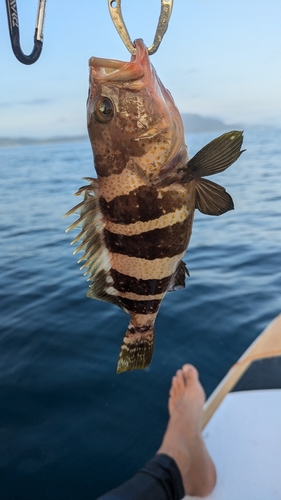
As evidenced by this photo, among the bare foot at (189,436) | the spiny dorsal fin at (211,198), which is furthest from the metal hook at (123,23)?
the bare foot at (189,436)

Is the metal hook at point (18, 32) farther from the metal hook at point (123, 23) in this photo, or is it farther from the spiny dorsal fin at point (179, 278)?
the spiny dorsal fin at point (179, 278)

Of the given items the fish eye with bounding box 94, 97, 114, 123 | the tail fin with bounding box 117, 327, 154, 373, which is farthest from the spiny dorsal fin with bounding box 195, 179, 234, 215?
the tail fin with bounding box 117, 327, 154, 373

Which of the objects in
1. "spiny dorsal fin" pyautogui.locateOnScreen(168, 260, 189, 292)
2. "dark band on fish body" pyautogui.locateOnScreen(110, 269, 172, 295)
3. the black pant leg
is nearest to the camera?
"dark band on fish body" pyautogui.locateOnScreen(110, 269, 172, 295)

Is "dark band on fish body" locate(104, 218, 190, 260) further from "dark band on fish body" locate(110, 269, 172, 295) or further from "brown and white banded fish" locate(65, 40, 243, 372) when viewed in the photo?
"dark band on fish body" locate(110, 269, 172, 295)

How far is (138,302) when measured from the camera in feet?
6.10

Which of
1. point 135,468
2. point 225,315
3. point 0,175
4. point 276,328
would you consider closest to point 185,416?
point 135,468

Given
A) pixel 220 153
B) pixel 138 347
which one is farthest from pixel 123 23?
pixel 138 347

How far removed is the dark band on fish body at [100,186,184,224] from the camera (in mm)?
1646

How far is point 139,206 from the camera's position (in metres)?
1.65

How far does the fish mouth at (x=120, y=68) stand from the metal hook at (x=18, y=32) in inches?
33.2

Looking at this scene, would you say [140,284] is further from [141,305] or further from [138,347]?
[138,347]

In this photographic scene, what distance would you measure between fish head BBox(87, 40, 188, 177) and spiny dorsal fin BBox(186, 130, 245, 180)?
0.64 feet

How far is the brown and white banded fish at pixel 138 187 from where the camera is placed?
1.66 m

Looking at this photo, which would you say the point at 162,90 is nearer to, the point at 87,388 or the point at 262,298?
the point at 87,388
